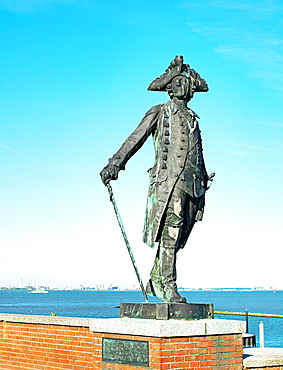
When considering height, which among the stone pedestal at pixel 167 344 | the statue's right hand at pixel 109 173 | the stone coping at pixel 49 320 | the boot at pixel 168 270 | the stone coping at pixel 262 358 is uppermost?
the statue's right hand at pixel 109 173

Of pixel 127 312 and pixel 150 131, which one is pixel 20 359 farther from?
pixel 150 131

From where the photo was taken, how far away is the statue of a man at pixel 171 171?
712 cm

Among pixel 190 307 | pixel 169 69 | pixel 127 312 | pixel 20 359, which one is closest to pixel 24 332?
pixel 20 359

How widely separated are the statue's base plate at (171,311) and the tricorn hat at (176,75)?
2611 millimetres

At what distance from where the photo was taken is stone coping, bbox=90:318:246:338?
629cm

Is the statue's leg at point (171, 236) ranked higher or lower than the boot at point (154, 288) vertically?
higher

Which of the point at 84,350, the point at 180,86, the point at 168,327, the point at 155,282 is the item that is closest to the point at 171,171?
the point at 180,86

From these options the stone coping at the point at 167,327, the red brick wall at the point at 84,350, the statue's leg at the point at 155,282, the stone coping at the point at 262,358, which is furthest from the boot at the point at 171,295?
the stone coping at the point at 262,358

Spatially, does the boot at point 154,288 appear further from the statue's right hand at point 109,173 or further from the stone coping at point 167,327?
the statue's right hand at point 109,173

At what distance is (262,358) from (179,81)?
3493mm

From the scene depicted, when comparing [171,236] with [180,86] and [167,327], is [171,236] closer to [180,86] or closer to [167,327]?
[167,327]

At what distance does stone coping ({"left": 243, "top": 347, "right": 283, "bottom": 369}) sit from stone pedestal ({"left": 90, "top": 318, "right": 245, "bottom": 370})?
0.29 metres

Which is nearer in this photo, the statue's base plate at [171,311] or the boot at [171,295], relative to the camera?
the statue's base plate at [171,311]

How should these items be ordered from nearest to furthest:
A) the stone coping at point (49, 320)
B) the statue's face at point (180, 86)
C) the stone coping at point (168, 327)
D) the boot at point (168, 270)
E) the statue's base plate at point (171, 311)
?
the stone coping at point (168, 327)
the statue's base plate at point (171, 311)
the boot at point (168, 270)
the statue's face at point (180, 86)
the stone coping at point (49, 320)
